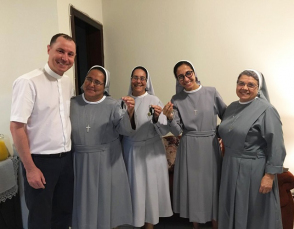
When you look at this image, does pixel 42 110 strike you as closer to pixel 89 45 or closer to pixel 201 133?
pixel 201 133

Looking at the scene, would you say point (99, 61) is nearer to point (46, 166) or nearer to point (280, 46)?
point (46, 166)

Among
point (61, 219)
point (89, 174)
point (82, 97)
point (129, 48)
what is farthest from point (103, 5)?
point (61, 219)

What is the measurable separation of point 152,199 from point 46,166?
871 millimetres

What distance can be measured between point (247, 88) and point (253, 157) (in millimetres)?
474

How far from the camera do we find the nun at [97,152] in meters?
1.73

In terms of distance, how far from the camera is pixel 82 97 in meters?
1.82

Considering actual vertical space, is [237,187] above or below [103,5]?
below

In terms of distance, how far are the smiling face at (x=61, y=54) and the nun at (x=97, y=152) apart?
227mm

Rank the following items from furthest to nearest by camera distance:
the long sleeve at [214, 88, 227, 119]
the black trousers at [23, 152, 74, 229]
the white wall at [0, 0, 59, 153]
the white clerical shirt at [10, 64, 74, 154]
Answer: the white wall at [0, 0, 59, 153] → the long sleeve at [214, 88, 227, 119] → the black trousers at [23, 152, 74, 229] → the white clerical shirt at [10, 64, 74, 154]

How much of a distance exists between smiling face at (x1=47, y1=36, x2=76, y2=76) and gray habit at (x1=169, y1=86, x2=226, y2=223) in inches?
34.6

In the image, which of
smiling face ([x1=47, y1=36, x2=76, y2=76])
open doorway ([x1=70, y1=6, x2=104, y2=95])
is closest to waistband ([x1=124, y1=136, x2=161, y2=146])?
smiling face ([x1=47, y1=36, x2=76, y2=76])

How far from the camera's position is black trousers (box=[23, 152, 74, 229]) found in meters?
1.51

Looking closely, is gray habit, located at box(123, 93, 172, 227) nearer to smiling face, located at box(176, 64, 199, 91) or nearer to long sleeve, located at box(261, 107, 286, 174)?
smiling face, located at box(176, 64, 199, 91)

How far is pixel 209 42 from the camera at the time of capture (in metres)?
2.97
